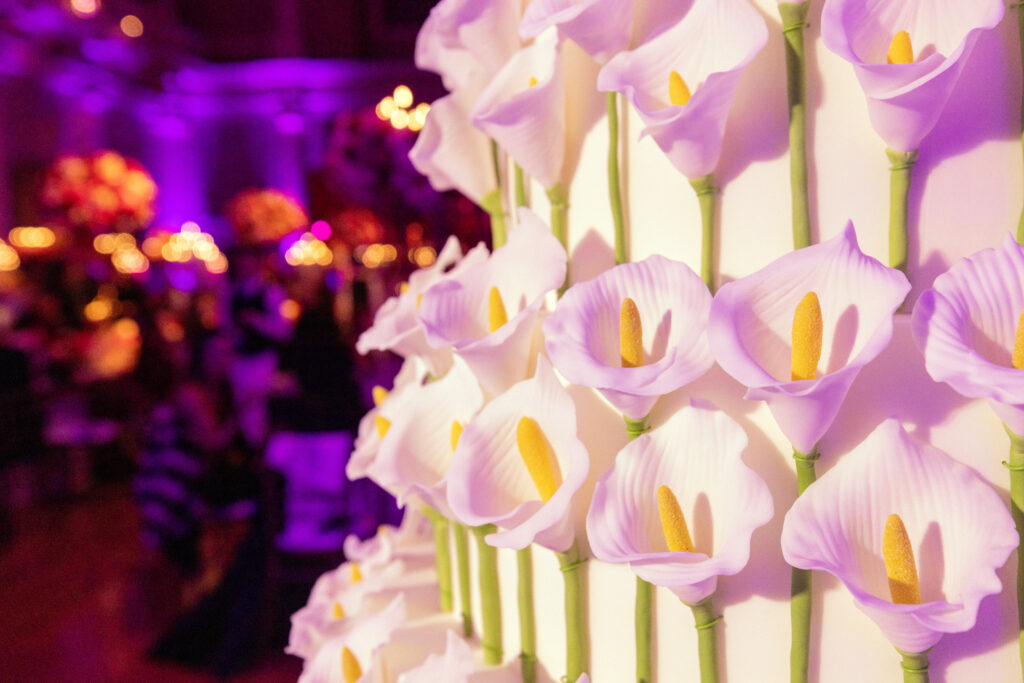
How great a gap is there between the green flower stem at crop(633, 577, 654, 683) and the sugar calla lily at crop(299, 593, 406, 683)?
0.69 feet

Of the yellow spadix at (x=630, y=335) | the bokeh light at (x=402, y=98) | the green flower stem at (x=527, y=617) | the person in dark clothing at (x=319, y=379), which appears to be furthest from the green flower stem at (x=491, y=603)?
the bokeh light at (x=402, y=98)

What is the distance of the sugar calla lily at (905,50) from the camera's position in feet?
1.22

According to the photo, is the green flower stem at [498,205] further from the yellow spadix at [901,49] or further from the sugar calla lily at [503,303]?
the yellow spadix at [901,49]

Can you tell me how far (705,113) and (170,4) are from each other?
8202 millimetres

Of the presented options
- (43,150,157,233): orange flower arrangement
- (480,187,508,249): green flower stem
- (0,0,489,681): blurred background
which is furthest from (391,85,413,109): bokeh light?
(43,150,157,233): orange flower arrangement

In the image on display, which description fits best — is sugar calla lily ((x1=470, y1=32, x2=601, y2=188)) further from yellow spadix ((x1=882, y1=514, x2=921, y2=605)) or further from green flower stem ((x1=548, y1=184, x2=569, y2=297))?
yellow spadix ((x1=882, y1=514, x2=921, y2=605))

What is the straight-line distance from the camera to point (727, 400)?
0.46 meters

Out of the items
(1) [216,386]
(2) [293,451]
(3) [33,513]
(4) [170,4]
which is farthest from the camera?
(4) [170,4]

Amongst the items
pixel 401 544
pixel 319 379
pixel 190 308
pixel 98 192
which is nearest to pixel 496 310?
pixel 401 544

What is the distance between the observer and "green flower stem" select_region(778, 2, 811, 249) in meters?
0.43

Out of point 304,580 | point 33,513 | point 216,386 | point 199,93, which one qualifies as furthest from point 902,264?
point 199,93

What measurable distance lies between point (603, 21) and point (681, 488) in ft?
0.97

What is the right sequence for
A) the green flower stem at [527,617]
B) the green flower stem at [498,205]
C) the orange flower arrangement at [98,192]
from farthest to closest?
the orange flower arrangement at [98,192] → the green flower stem at [498,205] → the green flower stem at [527,617]

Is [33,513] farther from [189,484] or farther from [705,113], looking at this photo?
[705,113]
